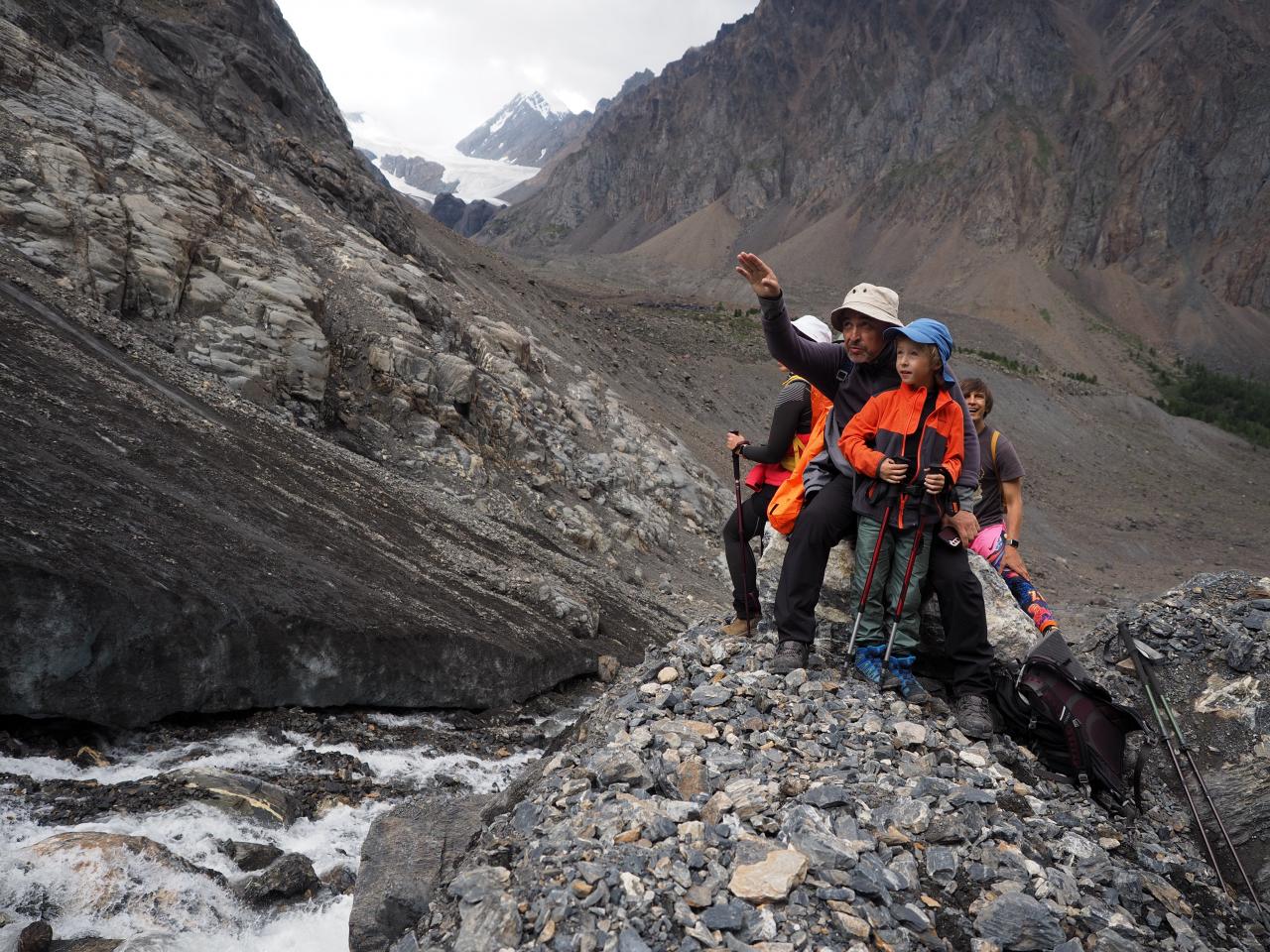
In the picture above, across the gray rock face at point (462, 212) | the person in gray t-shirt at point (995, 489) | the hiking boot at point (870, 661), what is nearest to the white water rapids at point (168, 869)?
the hiking boot at point (870, 661)

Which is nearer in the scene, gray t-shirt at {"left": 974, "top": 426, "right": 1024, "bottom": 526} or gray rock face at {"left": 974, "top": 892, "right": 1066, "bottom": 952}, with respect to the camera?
gray rock face at {"left": 974, "top": 892, "right": 1066, "bottom": 952}

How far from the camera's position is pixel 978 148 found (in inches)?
3440

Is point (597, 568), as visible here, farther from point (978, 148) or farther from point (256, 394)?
point (978, 148)

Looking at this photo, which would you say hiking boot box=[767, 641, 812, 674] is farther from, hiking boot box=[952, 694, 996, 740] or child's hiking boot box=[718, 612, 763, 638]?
hiking boot box=[952, 694, 996, 740]

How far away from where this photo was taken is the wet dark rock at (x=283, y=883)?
3850 mm

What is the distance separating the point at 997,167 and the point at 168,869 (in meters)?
98.8

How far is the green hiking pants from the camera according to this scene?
4.29 m

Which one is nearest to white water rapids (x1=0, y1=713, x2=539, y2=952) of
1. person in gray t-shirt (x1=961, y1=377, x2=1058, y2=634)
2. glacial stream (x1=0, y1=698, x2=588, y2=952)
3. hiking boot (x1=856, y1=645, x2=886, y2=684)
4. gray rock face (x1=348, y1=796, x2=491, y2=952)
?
glacial stream (x1=0, y1=698, x2=588, y2=952)

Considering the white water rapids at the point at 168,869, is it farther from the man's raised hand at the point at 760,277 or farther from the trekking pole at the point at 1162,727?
the trekking pole at the point at 1162,727

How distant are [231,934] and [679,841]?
2.29 meters

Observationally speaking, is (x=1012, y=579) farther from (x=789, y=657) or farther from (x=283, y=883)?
(x=283, y=883)

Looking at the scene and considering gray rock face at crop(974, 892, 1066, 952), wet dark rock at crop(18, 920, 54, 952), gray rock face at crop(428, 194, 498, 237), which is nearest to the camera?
gray rock face at crop(974, 892, 1066, 952)

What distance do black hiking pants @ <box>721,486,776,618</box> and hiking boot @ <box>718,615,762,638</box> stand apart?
0.03m

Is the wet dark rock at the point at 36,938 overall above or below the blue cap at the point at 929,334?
below
